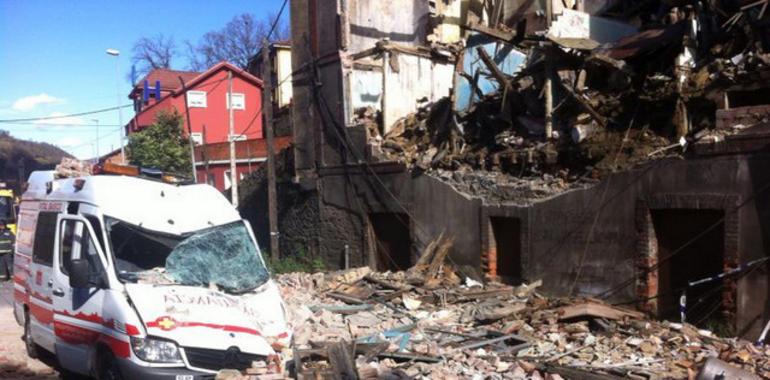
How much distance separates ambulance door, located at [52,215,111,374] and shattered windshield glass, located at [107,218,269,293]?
267 millimetres

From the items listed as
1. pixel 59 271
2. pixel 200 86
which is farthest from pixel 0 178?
pixel 59 271

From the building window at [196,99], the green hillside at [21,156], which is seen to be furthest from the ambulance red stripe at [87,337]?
the green hillside at [21,156]

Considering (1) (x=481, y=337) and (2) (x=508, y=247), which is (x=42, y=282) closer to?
(1) (x=481, y=337)

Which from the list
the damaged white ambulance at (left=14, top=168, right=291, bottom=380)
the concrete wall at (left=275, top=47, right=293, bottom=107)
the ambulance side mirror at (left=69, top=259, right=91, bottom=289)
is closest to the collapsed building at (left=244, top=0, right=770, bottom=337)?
the damaged white ambulance at (left=14, top=168, right=291, bottom=380)

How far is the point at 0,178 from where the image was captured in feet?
157

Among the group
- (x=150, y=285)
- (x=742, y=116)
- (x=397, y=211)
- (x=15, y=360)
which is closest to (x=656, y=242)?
(x=742, y=116)

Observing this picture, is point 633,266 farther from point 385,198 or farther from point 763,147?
point 385,198

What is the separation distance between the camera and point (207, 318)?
21.8ft

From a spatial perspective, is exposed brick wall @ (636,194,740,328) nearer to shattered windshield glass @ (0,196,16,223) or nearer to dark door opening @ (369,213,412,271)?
dark door opening @ (369,213,412,271)

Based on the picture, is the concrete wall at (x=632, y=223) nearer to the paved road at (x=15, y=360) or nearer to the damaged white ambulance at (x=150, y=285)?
the damaged white ambulance at (x=150, y=285)

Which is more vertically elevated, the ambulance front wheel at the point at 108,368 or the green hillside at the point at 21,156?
the green hillside at the point at 21,156

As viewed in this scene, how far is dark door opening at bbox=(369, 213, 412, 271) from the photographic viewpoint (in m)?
15.5

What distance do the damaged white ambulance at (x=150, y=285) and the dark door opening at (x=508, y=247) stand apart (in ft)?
20.8

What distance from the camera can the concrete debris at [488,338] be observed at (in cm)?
789
